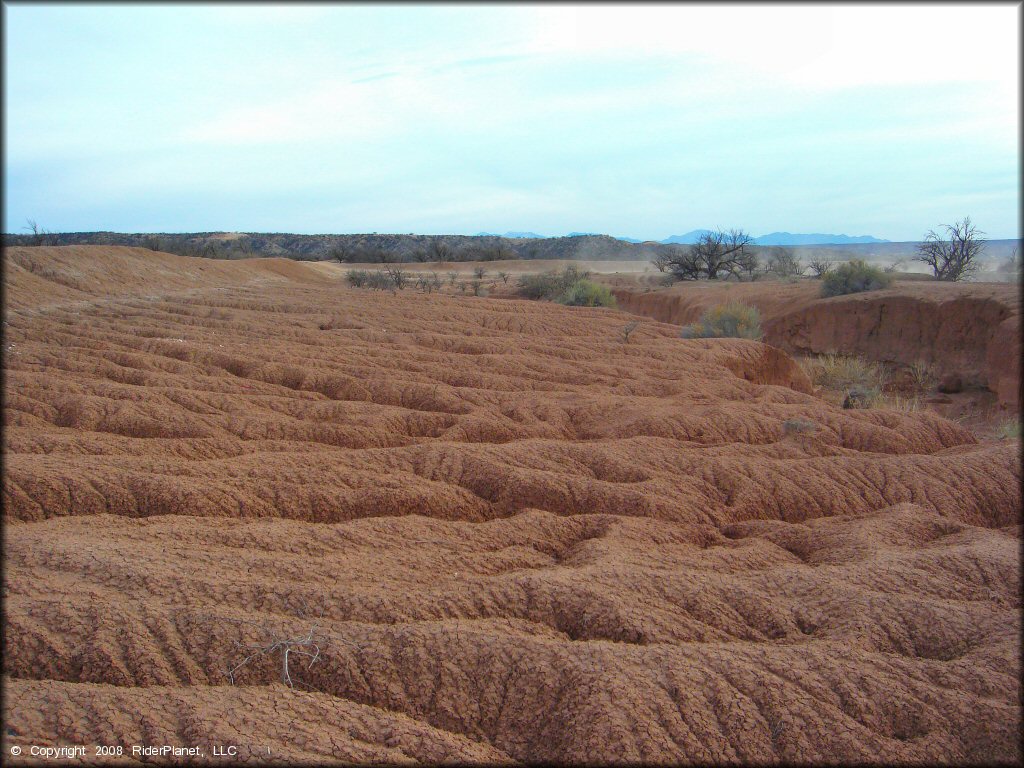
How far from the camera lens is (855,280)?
19391mm

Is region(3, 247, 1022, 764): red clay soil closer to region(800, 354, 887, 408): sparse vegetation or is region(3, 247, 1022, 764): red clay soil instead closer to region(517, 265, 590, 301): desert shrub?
region(800, 354, 887, 408): sparse vegetation

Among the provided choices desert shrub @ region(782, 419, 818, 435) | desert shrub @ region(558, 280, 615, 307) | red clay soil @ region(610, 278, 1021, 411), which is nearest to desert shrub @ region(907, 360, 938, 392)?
red clay soil @ region(610, 278, 1021, 411)

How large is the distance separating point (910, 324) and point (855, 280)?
2.88 m

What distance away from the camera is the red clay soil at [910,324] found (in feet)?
46.5

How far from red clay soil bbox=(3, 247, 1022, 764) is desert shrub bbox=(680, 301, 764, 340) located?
588 cm

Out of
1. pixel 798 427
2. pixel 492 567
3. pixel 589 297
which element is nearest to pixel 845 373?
pixel 798 427

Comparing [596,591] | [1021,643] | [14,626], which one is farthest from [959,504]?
[14,626]

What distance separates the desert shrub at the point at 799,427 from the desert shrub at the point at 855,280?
40.2 feet

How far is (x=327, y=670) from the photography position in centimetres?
365

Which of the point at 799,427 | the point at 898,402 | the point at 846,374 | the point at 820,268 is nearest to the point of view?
the point at 799,427

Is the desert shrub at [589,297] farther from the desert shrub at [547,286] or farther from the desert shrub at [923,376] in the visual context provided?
the desert shrub at [923,376]

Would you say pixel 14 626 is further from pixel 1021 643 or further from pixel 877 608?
pixel 1021 643

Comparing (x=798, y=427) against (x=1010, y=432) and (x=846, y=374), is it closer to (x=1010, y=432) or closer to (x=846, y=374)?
(x=1010, y=432)

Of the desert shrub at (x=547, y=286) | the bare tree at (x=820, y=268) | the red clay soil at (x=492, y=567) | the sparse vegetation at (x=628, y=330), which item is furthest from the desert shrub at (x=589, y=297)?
the red clay soil at (x=492, y=567)
